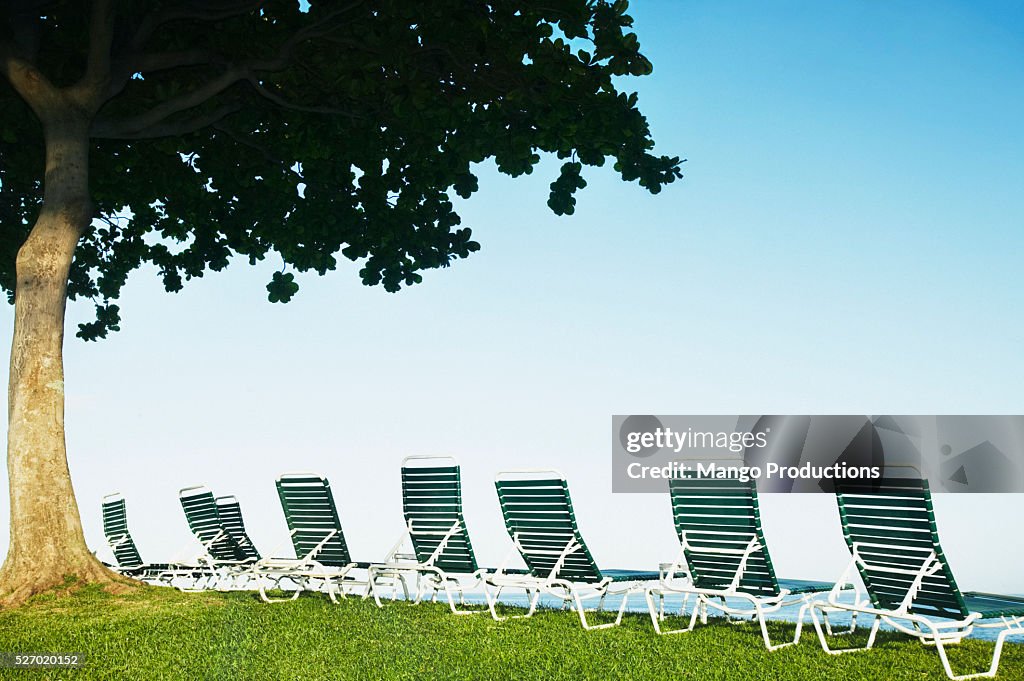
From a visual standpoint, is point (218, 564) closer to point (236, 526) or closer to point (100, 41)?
point (236, 526)

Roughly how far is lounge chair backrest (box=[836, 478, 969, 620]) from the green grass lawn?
46 cm

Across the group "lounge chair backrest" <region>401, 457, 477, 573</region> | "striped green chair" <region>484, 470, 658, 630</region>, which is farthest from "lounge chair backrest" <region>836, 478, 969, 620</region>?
"lounge chair backrest" <region>401, 457, 477, 573</region>

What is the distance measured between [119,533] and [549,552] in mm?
9730

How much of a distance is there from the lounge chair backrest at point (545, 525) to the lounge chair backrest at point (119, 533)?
887 centimetres

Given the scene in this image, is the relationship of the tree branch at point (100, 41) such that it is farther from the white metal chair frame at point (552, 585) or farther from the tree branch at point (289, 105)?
the white metal chair frame at point (552, 585)

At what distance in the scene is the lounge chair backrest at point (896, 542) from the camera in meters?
7.87

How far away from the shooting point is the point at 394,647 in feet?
26.0

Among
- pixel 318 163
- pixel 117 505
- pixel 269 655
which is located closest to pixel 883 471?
pixel 269 655

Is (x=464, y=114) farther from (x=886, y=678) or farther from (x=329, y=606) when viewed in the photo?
(x=886, y=678)

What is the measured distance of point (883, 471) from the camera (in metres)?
8.18

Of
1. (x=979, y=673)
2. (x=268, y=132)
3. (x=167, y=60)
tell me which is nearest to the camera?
(x=979, y=673)

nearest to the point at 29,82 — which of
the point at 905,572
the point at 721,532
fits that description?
the point at 721,532

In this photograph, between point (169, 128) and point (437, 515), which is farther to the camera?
point (169, 128)

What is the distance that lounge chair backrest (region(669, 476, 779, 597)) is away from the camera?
8.86 meters
